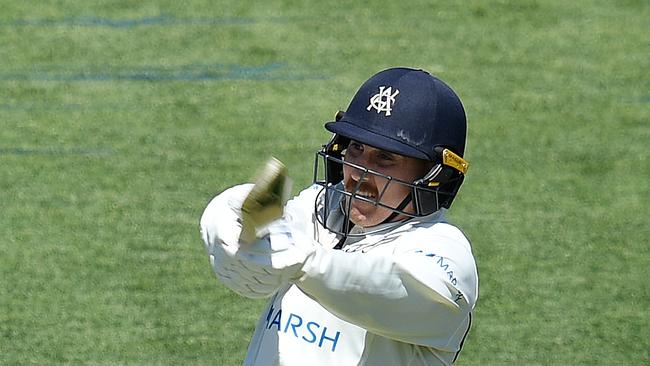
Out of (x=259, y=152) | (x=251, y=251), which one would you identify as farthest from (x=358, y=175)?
(x=259, y=152)

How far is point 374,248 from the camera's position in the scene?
3.01 metres

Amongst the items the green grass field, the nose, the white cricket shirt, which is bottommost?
the green grass field

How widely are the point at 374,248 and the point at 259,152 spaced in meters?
3.68

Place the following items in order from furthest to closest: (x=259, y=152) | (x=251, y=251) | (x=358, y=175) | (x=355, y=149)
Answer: (x=259, y=152)
(x=355, y=149)
(x=358, y=175)
(x=251, y=251)

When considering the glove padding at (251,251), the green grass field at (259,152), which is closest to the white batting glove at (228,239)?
the glove padding at (251,251)

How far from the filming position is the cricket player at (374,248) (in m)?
2.54

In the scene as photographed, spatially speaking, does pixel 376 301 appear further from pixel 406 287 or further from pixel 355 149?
pixel 355 149

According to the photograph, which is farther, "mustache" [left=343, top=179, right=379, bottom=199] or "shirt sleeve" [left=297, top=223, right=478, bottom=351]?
"mustache" [left=343, top=179, right=379, bottom=199]

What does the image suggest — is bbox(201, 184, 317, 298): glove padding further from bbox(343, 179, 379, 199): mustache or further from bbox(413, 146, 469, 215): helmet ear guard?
bbox(413, 146, 469, 215): helmet ear guard

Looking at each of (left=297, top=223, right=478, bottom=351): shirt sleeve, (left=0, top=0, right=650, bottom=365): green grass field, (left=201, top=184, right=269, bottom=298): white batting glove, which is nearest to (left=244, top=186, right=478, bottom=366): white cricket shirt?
(left=297, top=223, right=478, bottom=351): shirt sleeve

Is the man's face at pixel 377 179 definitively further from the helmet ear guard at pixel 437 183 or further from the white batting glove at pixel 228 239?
the white batting glove at pixel 228 239

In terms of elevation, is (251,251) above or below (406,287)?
above

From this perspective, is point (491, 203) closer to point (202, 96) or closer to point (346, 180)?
point (202, 96)

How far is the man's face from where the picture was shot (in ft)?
9.87
